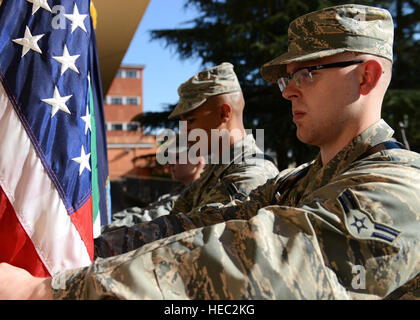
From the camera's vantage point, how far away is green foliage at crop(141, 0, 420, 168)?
9.75 metres

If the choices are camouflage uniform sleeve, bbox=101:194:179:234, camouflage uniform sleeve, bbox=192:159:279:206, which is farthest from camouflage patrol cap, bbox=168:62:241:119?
camouflage uniform sleeve, bbox=101:194:179:234

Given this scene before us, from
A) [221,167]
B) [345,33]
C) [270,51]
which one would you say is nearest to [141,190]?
[270,51]

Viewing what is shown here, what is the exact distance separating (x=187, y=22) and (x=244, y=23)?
2148 millimetres

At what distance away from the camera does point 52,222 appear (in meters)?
1.65

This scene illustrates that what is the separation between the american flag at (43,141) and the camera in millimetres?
1613

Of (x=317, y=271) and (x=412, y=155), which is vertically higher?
(x=412, y=155)

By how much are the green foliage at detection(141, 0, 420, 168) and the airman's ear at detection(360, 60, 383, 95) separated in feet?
27.1

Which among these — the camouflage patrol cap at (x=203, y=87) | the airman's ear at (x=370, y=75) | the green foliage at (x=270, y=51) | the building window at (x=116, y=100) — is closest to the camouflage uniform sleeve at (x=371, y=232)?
the airman's ear at (x=370, y=75)

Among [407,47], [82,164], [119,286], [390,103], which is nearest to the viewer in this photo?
[119,286]

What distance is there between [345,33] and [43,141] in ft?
4.44

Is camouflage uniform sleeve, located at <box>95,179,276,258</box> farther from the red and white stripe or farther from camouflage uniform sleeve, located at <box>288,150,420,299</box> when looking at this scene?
camouflage uniform sleeve, located at <box>288,150,420,299</box>

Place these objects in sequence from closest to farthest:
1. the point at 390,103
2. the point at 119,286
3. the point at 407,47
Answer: the point at 119,286 < the point at 390,103 < the point at 407,47
